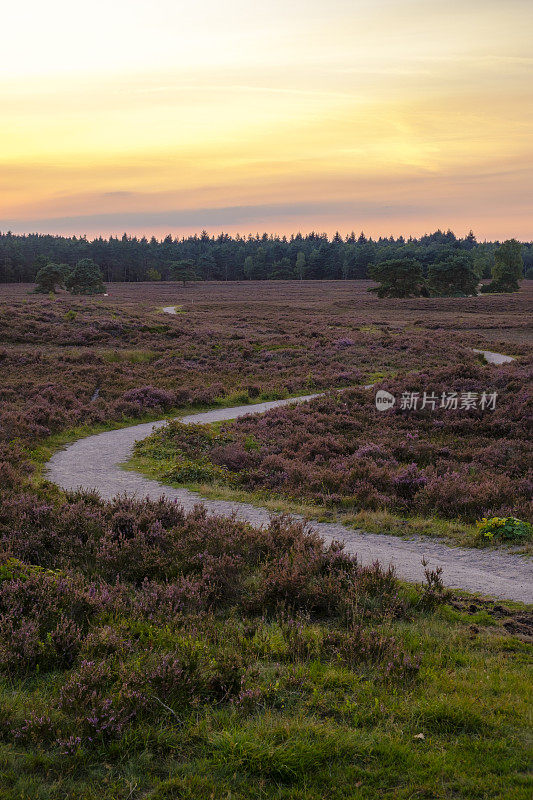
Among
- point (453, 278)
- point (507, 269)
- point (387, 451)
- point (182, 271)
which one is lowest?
point (387, 451)

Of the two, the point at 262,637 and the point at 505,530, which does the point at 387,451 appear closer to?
the point at 505,530

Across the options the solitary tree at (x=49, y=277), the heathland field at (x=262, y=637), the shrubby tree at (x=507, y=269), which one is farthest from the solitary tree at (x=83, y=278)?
the shrubby tree at (x=507, y=269)

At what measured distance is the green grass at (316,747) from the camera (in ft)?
13.4

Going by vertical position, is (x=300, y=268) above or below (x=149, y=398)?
above

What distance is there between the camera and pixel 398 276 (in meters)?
98.9

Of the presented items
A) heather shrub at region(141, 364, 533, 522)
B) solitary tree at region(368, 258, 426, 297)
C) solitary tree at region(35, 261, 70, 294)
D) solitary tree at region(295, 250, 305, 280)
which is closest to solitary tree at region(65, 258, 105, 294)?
solitary tree at region(35, 261, 70, 294)

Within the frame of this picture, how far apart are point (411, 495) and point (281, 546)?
5853 millimetres

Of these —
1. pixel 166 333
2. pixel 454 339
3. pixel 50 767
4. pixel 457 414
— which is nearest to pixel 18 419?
pixel 457 414

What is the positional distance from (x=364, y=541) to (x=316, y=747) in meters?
6.66

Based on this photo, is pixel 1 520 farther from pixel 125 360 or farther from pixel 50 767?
pixel 125 360

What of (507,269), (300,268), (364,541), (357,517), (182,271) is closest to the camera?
(364,541)

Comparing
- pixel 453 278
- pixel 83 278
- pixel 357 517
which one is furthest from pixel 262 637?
pixel 453 278

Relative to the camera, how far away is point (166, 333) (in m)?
44.1

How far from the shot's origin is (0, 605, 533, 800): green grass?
410cm
